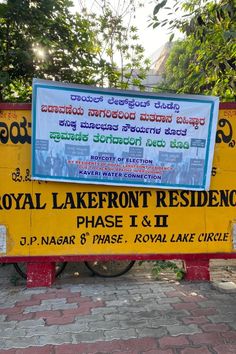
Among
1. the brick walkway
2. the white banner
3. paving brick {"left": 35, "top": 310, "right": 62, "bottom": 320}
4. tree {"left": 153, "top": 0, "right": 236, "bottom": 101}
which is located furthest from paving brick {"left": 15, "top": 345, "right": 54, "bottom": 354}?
tree {"left": 153, "top": 0, "right": 236, "bottom": 101}

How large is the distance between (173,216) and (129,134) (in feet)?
3.37

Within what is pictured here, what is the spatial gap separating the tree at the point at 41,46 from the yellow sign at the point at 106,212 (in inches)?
67.7

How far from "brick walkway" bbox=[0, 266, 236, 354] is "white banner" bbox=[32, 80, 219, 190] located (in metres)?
1.15

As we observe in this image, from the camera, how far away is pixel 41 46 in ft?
19.5

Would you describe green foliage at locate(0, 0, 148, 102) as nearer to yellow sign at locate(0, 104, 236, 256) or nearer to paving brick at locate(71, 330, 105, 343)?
yellow sign at locate(0, 104, 236, 256)

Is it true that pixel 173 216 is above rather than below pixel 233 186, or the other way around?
below

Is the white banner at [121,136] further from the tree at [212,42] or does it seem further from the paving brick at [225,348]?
the paving brick at [225,348]

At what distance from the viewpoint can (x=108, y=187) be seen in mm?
4375

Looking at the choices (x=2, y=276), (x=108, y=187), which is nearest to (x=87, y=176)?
(x=108, y=187)

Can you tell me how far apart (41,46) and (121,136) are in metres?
2.52

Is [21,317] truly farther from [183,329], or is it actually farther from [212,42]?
[212,42]

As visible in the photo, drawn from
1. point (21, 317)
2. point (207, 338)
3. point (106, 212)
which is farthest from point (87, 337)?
point (106, 212)

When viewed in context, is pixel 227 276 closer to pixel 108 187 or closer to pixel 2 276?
pixel 108 187

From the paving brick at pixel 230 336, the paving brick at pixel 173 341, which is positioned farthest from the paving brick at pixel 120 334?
the paving brick at pixel 230 336
